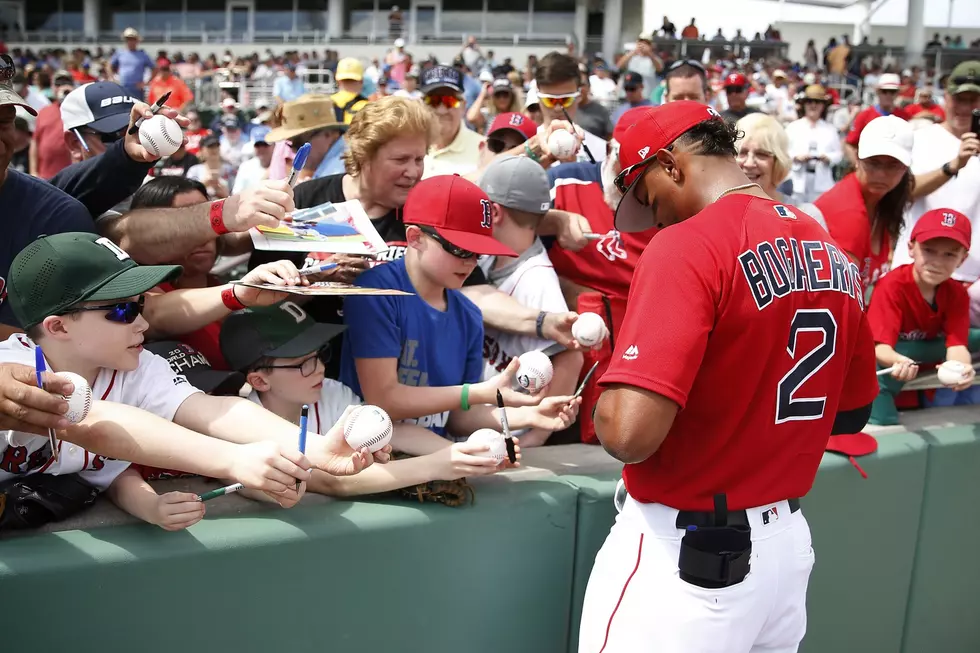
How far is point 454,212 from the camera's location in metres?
2.97

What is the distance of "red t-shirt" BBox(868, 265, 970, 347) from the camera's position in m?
4.16

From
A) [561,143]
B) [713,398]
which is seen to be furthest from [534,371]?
[561,143]

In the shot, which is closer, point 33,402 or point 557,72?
point 33,402

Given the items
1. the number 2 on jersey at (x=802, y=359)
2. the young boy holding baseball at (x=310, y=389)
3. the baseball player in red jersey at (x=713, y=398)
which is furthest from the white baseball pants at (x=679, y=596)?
the young boy holding baseball at (x=310, y=389)

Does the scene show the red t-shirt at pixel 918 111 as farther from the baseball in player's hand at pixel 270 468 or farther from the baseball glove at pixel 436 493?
the baseball in player's hand at pixel 270 468

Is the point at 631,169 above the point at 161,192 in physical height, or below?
above

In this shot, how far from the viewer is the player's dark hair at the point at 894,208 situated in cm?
473

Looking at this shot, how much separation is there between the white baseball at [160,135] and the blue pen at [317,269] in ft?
2.14

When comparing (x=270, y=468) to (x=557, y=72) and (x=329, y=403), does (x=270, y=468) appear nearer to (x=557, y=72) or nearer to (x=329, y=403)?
(x=329, y=403)

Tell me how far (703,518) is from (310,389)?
4.34 feet

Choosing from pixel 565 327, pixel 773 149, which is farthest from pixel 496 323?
pixel 773 149

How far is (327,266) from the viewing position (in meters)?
2.94

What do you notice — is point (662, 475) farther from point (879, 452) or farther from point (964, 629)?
point (964, 629)

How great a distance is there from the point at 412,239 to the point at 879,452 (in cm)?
212
